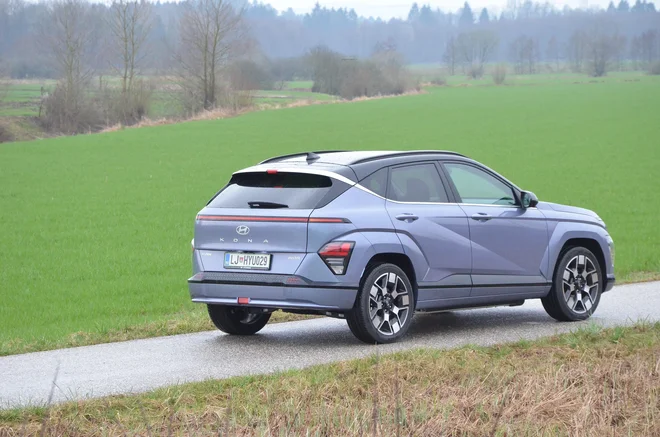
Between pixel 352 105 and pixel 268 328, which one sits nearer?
pixel 268 328

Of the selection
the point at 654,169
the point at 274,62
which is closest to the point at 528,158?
the point at 654,169

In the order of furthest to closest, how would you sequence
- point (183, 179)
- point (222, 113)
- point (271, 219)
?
1. point (222, 113)
2. point (183, 179)
3. point (271, 219)

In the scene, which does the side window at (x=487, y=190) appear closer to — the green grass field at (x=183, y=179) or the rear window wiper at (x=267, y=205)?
the rear window wiper at (x=267, y=205)

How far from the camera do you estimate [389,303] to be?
395 inches

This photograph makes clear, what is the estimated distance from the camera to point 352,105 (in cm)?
8600

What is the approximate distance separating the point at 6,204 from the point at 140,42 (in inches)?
2461

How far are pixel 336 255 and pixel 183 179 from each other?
30.7 m

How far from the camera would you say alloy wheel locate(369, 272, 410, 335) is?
9898 mm

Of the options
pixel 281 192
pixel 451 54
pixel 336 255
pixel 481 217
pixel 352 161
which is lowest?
pixel 451 54

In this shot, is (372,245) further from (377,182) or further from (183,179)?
(183,179)

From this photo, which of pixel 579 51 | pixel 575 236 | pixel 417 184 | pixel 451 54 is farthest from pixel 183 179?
pixel 579 51

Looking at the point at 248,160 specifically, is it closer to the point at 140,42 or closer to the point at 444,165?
the point at 444,165

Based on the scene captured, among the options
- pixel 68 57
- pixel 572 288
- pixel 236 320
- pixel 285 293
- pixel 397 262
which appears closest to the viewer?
pixel 285 293

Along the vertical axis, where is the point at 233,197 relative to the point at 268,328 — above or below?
above
